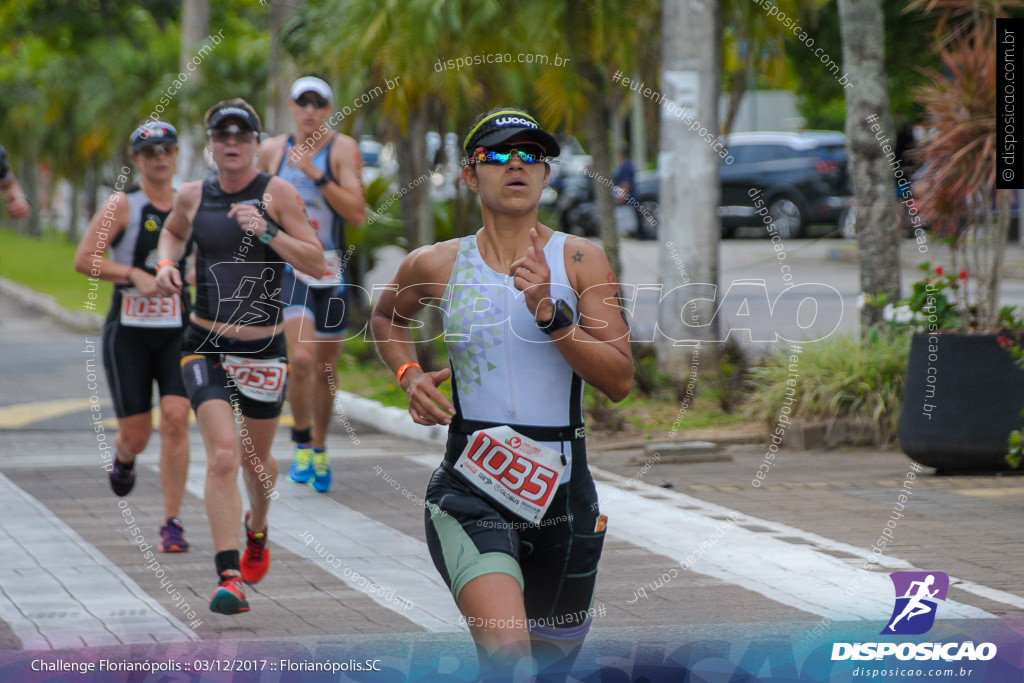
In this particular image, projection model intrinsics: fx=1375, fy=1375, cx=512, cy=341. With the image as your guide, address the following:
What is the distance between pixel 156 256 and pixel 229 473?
1.77 metres

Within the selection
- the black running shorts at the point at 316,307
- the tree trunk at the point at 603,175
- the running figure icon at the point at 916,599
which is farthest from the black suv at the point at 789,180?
the running figure icon at the point at 916,599

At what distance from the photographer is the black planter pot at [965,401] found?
27.0 feet

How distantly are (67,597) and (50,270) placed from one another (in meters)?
25.2

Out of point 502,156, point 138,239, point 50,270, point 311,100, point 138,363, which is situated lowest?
Result: point 50,270

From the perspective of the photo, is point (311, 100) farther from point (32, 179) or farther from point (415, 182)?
point (32, 179)

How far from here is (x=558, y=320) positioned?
360cm

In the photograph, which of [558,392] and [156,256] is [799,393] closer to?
[156,256]

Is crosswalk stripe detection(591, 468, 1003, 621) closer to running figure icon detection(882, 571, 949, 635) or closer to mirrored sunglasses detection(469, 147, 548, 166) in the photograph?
running figure icon detection(882, 571, 949, 635)

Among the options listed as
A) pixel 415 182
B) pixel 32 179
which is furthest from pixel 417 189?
pixel 32 179

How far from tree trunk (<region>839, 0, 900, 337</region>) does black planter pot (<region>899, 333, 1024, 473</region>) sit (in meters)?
2.05

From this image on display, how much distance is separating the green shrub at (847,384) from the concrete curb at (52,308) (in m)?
8.04

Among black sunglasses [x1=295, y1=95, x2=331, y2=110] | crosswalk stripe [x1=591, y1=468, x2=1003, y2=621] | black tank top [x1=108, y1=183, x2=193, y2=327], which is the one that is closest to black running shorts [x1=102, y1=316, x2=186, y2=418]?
black tank top [x1=108, y1=183, x2=193, y2=327]

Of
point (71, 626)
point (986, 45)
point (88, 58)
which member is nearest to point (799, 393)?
point (986, 45)

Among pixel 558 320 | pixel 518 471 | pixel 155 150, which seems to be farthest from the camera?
pixel 155 150
